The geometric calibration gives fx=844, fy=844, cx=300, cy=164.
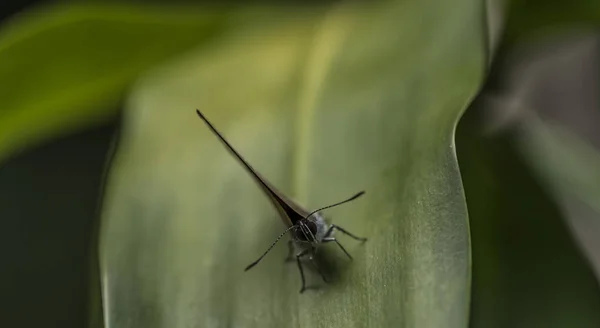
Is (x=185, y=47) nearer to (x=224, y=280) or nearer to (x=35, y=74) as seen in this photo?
(x=35, y=74)

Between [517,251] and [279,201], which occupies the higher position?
[279,201]

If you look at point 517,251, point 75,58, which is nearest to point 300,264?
point 517,251

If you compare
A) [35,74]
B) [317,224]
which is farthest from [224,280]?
[35,74]

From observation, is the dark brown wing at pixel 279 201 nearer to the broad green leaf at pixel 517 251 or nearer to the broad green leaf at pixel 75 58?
the broad green leaf at pixel 517 251

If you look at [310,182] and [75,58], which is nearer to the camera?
[310,182]

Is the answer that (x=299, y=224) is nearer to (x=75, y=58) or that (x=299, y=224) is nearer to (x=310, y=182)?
(x=310, y=182)

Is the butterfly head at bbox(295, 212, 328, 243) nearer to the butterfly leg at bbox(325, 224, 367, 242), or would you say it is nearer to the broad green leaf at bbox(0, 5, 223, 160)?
the butterfly leg at bbox(325, 224, 367, 242)
